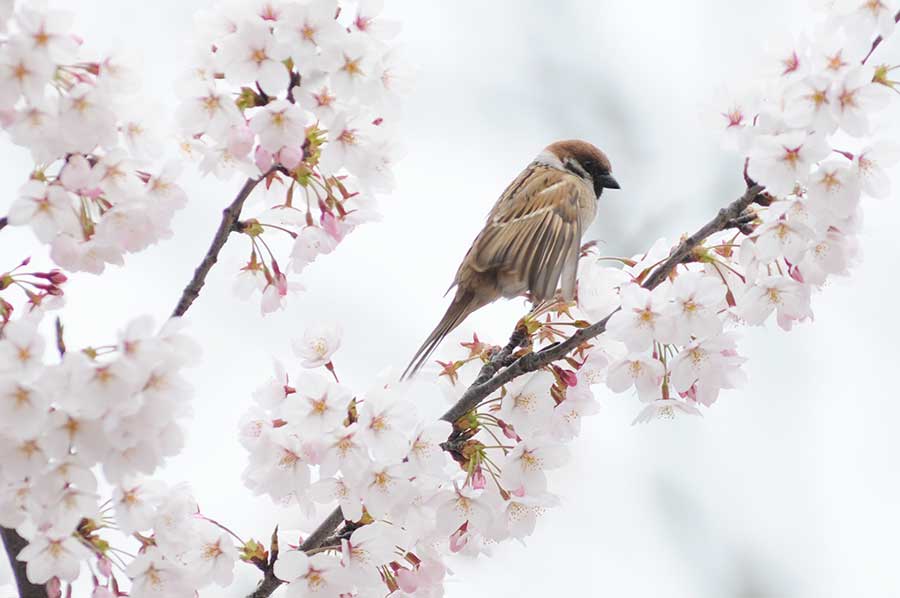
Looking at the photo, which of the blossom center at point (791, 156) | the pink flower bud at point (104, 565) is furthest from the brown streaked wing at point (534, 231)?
the pink flower bud at point (104, 565)

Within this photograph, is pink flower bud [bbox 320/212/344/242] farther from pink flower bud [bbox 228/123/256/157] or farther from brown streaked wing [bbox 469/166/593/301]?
brown streaked wing [bbox 469/166/593/301]

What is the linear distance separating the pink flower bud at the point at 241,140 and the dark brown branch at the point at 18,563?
85 centimetres

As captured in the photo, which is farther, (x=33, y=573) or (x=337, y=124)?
(x=337, y=124)

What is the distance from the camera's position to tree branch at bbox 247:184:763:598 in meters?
2.25

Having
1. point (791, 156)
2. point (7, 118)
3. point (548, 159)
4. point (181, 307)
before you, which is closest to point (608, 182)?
point (548, 159)

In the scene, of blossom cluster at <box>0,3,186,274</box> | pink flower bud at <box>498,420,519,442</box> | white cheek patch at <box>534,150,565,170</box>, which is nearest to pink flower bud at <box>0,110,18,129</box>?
blossom cluster at <box>0,3,186,274</box>

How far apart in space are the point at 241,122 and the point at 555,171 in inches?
88.7

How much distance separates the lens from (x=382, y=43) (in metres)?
2.23

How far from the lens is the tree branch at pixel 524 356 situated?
2.25 m

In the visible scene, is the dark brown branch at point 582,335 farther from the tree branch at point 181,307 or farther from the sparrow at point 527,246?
the tree branch at point 181,307

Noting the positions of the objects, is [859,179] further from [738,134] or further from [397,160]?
[397,160]

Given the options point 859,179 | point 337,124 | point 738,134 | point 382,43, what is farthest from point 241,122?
point 859,179

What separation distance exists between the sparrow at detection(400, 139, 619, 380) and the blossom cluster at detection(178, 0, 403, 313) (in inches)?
18.6

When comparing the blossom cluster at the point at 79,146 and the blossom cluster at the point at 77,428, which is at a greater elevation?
the blossom cluster at the point at 79,146
